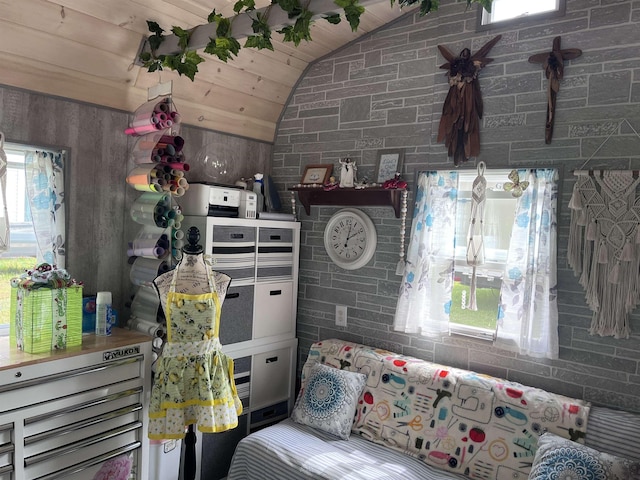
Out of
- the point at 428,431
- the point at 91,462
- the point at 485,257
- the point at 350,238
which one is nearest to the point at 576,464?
the point at 428,431

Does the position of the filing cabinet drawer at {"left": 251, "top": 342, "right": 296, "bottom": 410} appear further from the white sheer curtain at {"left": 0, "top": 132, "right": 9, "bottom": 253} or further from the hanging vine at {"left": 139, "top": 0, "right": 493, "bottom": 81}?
the hanging vine at {"left": 139, "top": 0, "right": 493, "bottom": 81}

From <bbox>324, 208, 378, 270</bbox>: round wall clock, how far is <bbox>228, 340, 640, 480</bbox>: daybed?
0.61 meters

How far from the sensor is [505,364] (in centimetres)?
284

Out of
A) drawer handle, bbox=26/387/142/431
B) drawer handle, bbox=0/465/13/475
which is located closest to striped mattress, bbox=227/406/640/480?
drawer handle, bbox=26/387/142/431

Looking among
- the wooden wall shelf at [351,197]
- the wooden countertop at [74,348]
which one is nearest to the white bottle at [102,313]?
the wooden countertop at [74,348]

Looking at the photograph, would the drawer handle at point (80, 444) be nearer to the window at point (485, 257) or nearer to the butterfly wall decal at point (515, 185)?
the window at point (485, 257)

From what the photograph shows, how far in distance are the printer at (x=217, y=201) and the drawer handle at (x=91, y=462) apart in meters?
1.32

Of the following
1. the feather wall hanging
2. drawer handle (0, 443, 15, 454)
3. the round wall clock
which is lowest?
drawer handle (0, 443, 15, 454)

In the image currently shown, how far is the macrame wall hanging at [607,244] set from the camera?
245 cm

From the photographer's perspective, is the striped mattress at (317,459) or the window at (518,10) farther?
the window at (518,10)

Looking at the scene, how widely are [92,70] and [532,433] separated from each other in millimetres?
2912

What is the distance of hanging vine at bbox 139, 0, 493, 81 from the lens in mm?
2073

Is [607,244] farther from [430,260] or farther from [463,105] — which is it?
[463,105]

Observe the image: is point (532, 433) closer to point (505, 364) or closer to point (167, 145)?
point (505, 364)
